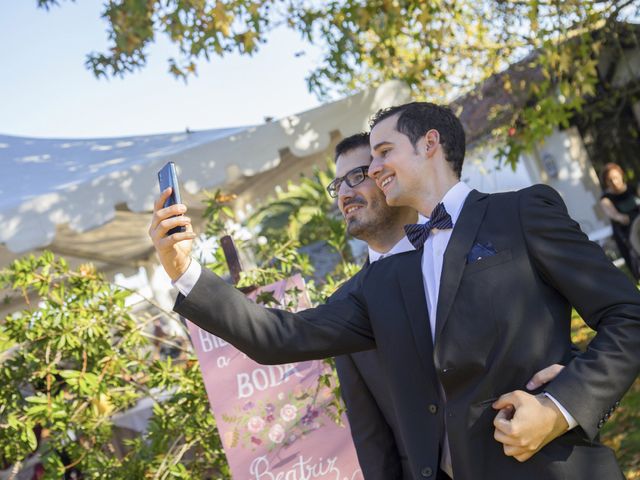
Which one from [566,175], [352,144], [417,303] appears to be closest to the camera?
[417,303]

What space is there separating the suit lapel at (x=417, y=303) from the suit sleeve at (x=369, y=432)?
50 centimetres

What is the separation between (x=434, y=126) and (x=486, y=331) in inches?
26.9

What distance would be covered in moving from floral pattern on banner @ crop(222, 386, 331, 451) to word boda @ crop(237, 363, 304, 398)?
55 mm

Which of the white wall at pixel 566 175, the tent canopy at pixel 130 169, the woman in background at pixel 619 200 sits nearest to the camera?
the tent canopy at pixel 130 169

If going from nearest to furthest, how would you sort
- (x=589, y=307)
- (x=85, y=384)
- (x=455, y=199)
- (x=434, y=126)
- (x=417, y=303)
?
(x=589, y=307)
(x=417, y=303)
(x=455, y=199)
(x=434, y=126)
(x=85, y=384)

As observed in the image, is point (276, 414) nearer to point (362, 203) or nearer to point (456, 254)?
point (362, 203)

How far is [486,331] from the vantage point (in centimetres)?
191

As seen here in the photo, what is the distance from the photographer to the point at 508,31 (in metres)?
9.17

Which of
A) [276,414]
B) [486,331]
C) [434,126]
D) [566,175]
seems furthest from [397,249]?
[566,175]

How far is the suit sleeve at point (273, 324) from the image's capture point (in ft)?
6.49

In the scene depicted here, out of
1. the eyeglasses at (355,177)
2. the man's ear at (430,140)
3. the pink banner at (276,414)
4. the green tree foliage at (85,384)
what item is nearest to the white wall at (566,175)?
the green tree foliage at (85,384)

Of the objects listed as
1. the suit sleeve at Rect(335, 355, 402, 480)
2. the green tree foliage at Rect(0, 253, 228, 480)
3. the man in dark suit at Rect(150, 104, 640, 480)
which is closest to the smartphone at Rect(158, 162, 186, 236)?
the man in dark suit at Rect(150, 104, 640, 480)

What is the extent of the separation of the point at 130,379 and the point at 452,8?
16.2 ft

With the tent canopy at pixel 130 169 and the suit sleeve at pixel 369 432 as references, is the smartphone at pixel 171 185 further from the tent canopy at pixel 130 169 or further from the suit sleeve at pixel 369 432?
the tent canopy at pixel 130 169
